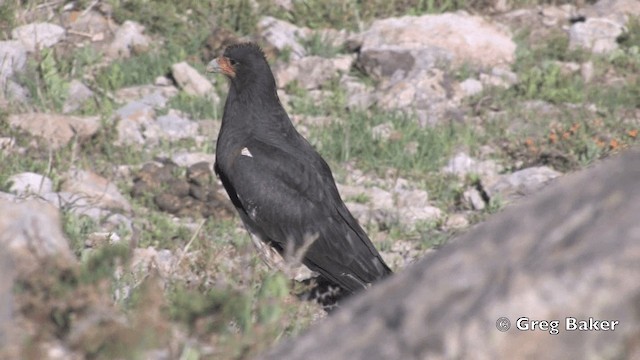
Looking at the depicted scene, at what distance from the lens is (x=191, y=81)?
1242 centimetres

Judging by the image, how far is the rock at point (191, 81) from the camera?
12352 mm

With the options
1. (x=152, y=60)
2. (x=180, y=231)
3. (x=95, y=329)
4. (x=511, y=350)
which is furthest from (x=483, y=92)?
(x=511, y=350)

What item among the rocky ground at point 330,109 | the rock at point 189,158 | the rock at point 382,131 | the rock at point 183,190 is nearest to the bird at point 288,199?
the rocky ground at point 330,109

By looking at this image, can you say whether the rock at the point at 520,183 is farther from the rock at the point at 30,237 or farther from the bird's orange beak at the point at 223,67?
the rock at the point at 30,237

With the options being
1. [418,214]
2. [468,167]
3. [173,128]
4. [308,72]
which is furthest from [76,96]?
[468,167]

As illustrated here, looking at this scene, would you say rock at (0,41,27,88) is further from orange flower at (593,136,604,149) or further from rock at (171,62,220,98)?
orange flower at (593,136,604,149)

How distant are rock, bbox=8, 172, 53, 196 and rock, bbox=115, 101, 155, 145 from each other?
1.61 metres

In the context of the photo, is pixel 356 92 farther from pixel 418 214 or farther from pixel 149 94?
pixel 418 214

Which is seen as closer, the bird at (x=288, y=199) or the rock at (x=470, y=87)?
the bird at (x=288, y=199)

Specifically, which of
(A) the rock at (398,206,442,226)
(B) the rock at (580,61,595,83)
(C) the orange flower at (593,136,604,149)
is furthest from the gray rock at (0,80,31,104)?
(B) the rock at (580,61,595,83)

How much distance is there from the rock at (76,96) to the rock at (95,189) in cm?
177

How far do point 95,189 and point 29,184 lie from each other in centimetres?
68

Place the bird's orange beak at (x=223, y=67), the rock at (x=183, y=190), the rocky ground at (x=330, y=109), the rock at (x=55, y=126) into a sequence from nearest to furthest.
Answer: the bird's orange beak at (x=223, y=67), the rocky ground at (x=330, y=109), the rock at (x=183, y=190), the rock at (x=55, y=126)

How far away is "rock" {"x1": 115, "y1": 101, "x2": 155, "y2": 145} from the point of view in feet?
36.9
